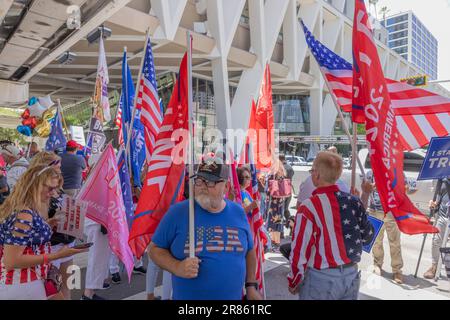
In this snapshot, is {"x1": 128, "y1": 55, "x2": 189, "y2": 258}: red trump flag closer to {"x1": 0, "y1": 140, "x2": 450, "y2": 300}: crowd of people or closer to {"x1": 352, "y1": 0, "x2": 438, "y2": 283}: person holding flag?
{"x1": 0, "y1": 140, "x2": 450, "y2": 300}: crowd of people

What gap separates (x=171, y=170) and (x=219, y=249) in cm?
85

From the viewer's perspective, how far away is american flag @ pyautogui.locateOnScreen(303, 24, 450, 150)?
3.73m

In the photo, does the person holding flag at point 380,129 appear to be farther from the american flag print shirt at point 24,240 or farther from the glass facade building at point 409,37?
the glass facade building at point 409,37

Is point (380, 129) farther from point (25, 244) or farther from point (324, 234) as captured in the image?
point (25, 244)

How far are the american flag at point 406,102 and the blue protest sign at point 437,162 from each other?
0.95ft

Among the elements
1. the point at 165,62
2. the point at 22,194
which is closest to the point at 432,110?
the point at 22,194

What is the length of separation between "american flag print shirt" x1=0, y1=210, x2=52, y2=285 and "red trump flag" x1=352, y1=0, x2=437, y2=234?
2665mm

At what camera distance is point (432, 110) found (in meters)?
3.70

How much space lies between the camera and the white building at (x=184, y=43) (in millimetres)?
7707

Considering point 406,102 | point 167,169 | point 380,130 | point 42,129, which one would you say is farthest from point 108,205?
point 42,129

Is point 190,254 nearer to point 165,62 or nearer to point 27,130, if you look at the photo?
point 27,130

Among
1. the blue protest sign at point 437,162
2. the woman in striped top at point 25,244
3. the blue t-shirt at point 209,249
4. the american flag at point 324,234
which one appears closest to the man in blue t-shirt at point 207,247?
the blue t-shirt at point 209,249

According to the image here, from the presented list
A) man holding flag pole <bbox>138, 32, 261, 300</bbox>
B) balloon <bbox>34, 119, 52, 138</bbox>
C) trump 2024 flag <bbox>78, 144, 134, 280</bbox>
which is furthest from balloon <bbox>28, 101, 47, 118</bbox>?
man holding flag pole <bbox>138, 32, 261, 300</bbox>

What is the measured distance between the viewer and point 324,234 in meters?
2.61
